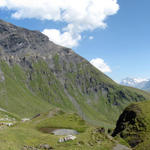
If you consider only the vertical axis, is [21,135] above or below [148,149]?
above

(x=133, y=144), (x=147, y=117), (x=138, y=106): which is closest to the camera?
(x=133, y=144)

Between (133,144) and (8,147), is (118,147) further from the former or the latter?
(8,147)

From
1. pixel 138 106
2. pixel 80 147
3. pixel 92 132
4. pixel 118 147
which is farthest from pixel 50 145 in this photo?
pixel 138 106

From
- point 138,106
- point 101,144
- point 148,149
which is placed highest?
point 138,106

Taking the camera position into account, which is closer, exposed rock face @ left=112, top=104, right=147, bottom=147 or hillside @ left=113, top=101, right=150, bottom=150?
hillside @ left=113, top=101, right=150, bottom=150

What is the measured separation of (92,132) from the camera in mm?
66250

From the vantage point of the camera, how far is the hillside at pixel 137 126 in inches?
3142

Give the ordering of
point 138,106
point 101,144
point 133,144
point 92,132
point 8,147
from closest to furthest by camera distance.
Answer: point 8,147 < point 101,144 < point 92,132 < point 133,144 < point 138,106

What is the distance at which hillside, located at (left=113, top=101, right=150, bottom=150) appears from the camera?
262 feet

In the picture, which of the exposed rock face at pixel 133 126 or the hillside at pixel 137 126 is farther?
the exposed rock face at pixel 133 126

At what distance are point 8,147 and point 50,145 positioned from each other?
13.4 m

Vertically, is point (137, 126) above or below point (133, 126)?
above

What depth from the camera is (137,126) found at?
292 ft

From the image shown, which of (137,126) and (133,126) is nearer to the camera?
(137,126)
